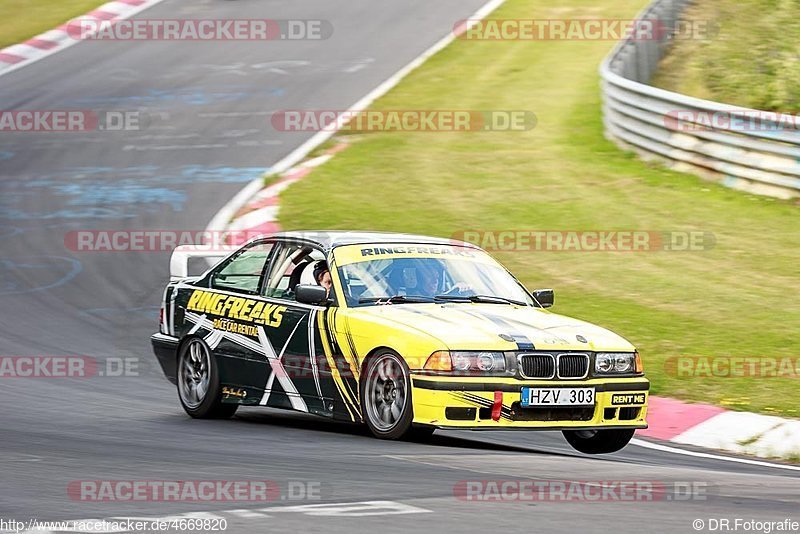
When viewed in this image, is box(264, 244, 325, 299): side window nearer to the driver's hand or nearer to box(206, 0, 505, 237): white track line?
the driver's hand

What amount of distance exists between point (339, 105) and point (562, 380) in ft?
56.3

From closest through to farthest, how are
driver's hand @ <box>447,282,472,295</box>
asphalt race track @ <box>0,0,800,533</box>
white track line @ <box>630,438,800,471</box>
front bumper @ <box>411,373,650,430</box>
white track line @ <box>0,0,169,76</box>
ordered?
asphalt race track @ <box>0,0,800,533</box> → front bumper @ <box>411,373,650,430</box> → white track line @ <box>630,438,800,471</box> → driver's hand @ <box>447,282,472,295</box> → white track line @ <box>0,0,169,76</box>

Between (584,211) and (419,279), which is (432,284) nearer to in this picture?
(419,279)

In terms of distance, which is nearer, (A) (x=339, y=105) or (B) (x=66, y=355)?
(B) (x=66, y=355)

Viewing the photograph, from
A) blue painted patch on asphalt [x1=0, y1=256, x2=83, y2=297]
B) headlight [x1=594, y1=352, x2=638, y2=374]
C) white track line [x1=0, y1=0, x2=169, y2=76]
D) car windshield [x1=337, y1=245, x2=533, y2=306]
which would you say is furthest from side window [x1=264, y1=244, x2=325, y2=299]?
white track line [x1=0, y1=0, x2=169, y2=76]

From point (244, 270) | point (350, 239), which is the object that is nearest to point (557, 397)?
point (350, 239)

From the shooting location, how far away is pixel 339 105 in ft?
82.8

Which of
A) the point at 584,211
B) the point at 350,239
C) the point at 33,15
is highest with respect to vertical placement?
the point at 350,239

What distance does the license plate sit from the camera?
847 centimetres

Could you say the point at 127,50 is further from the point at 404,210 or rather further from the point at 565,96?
the point at 404,210

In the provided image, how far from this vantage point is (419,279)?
953 centimetres

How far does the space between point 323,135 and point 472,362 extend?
50.2 ft

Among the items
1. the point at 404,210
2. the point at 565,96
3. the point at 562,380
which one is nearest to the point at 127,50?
the point at 565,96

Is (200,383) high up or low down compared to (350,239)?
down
